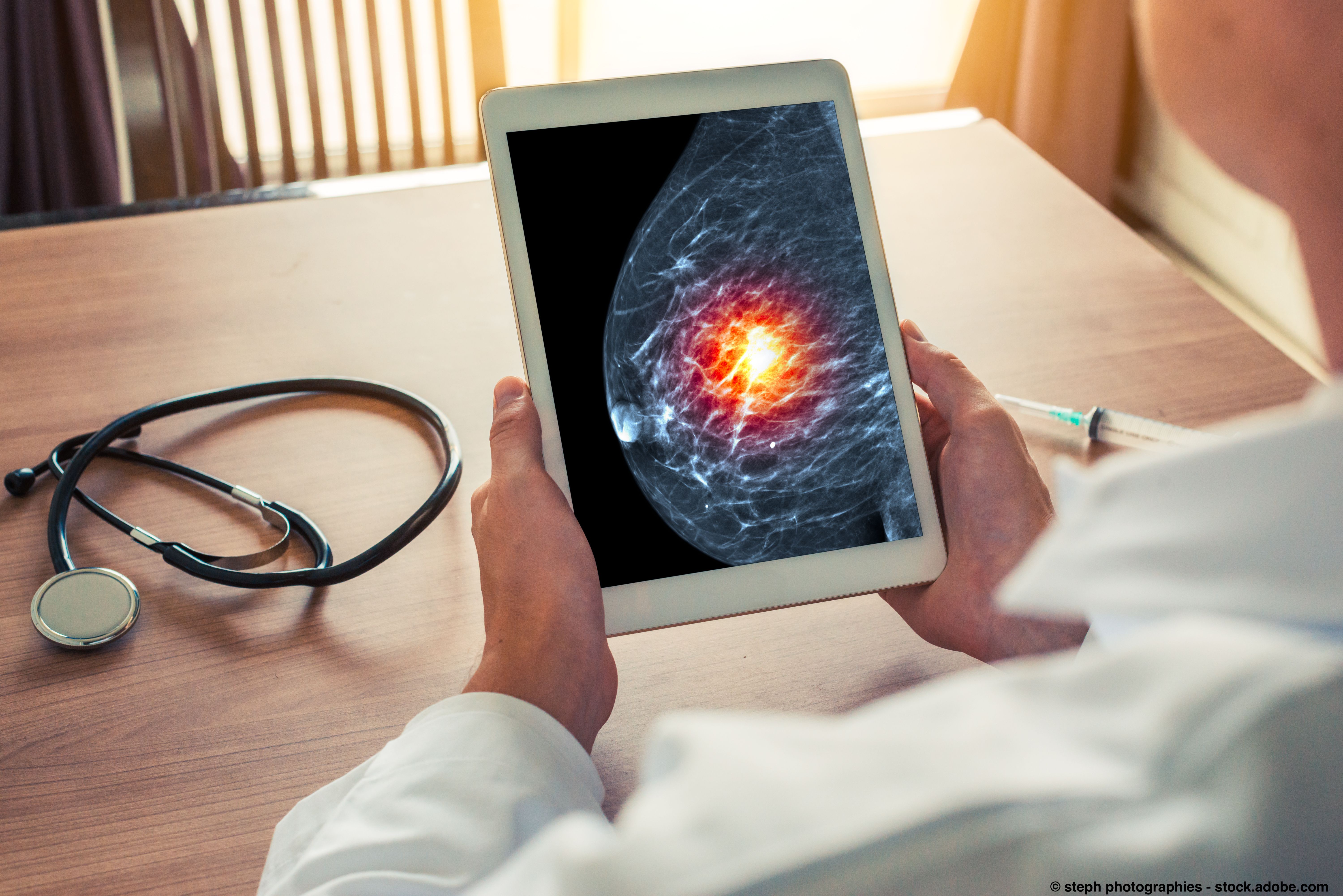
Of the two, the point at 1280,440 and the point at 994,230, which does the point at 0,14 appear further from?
the point at 1280,440

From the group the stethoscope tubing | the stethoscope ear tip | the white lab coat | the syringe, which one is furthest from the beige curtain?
the white lab coat

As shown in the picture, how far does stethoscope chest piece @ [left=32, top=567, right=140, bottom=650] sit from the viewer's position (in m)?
0.60

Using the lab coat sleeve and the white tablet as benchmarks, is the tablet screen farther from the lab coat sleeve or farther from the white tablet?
the lab coat sleeve

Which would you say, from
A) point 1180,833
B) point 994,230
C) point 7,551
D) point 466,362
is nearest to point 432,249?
point 466,362

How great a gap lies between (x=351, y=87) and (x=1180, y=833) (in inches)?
89.4

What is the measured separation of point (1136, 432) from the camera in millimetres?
767

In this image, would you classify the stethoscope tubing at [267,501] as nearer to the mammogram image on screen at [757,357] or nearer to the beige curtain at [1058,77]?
the mammogram image on screen at [757,357]

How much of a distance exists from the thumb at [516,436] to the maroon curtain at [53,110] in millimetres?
1693

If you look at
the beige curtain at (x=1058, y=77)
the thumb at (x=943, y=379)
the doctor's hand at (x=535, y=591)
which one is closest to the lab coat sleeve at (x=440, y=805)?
the doctor's hand at (x=535, y=591)

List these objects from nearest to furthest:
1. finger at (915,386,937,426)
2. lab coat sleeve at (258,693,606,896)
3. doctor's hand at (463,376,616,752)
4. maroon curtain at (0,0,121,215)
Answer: lab coat sleeve at (258,693,606,896)
doctor's hand at (463,376,616,752)
finger at (915,386,937,426)
maroon curtain at (0,0,121,215)

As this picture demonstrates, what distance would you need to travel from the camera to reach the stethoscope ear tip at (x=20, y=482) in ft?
2.30

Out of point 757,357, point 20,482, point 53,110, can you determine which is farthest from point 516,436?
point 53,110

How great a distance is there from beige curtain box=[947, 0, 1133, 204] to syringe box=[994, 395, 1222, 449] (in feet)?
5.54

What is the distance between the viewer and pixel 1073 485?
1.06 ft
